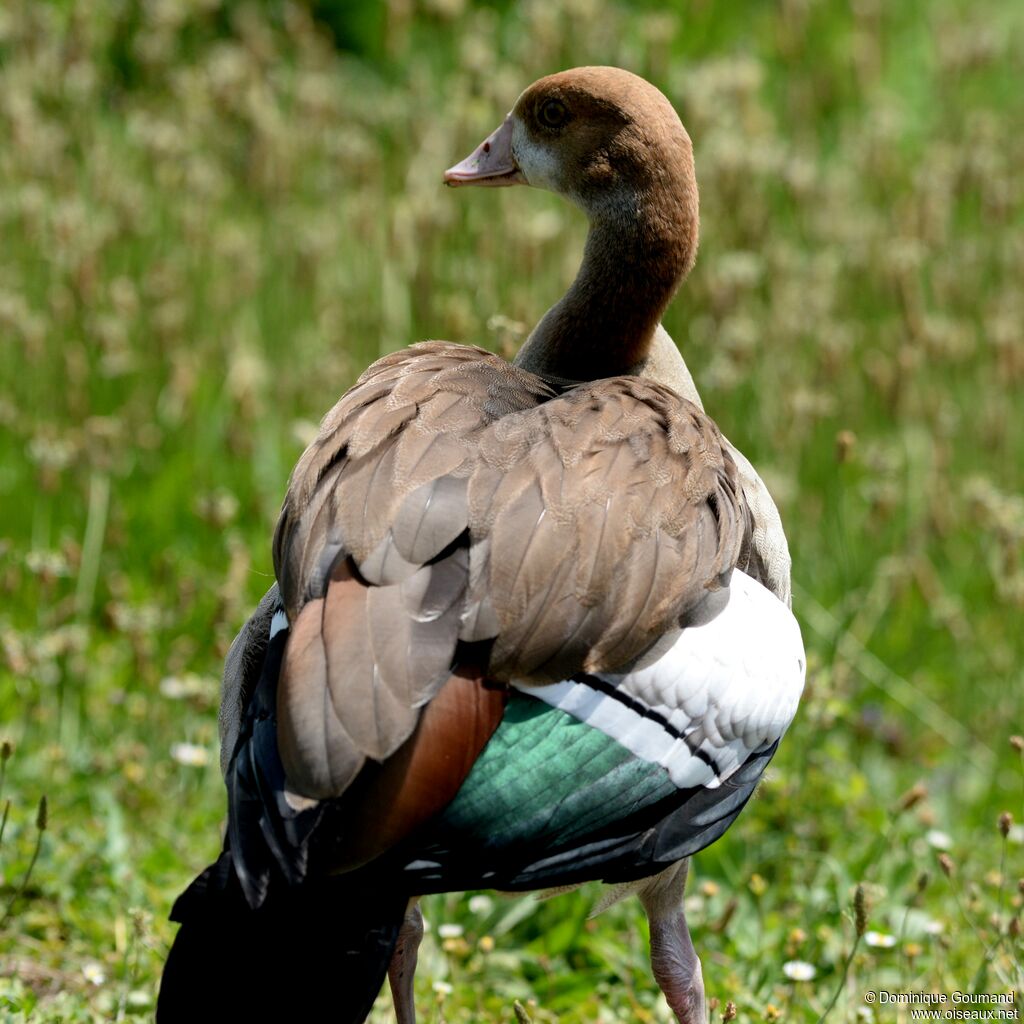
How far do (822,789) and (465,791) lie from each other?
2354mm

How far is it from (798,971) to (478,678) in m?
1.46

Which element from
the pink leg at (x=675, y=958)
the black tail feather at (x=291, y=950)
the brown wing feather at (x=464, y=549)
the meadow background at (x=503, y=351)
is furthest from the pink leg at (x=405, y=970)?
the brown wing feather at (x=464, y=549)

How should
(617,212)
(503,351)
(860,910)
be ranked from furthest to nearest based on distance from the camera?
(503,351)
(617,212)
(860,910)

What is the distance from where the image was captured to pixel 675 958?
10.4 feet

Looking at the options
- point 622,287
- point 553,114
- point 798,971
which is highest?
point 553,114

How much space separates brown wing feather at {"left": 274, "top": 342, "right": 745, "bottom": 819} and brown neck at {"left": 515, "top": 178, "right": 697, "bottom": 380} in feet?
1.66

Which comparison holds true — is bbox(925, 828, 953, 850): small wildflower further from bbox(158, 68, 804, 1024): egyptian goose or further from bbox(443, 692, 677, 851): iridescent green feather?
bbox(443, 692, 677, 851): iridescent green feather

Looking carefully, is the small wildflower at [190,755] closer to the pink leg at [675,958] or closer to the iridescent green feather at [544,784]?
the pink leg at [675,958]

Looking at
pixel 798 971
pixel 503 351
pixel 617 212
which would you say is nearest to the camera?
pixel 798 971

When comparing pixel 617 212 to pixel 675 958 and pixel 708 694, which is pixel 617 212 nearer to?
pixel 708 694

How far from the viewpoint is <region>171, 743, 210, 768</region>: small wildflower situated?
4.11 m

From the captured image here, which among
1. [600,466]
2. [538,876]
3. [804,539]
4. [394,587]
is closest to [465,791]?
[538,876]

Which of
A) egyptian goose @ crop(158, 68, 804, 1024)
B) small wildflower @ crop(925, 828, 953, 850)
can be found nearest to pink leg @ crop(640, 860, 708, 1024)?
egyptian goose @ crop(158, 68, 804, 1024)

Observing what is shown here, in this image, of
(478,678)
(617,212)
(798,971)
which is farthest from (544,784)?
(617,212)
